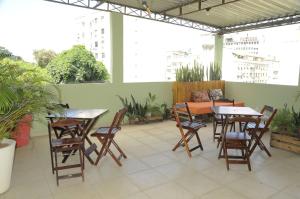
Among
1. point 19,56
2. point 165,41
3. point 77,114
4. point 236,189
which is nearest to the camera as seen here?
point 236,189

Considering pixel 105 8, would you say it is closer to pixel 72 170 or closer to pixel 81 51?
pixel 81 51

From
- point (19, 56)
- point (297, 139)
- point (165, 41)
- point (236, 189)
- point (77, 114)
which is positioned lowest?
point (236, 189)

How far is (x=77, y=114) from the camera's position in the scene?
371 cm

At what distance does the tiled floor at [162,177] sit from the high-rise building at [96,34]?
2.88 metres

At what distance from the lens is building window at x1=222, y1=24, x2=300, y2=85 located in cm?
632

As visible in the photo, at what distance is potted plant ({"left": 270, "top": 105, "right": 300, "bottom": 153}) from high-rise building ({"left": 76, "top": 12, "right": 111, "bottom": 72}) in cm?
397

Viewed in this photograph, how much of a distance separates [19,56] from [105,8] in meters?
2.20

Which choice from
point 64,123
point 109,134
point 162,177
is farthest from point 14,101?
point 162,177

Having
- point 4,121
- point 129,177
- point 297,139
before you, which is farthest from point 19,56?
point 297,139

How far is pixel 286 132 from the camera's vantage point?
4449mm

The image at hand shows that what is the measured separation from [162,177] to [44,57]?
16.0 ft

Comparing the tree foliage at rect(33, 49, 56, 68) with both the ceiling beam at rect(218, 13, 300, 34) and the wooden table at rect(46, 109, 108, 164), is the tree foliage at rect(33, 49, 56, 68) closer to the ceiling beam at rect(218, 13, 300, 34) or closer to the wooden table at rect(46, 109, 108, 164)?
the wooden table at rect(46, 109, 108, 164)

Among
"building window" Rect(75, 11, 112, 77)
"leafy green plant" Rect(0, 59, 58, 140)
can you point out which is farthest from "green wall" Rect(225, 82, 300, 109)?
"leafy green plant" Rect(0, 59, 58, 140)

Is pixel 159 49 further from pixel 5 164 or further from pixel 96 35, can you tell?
pixel 5 164
